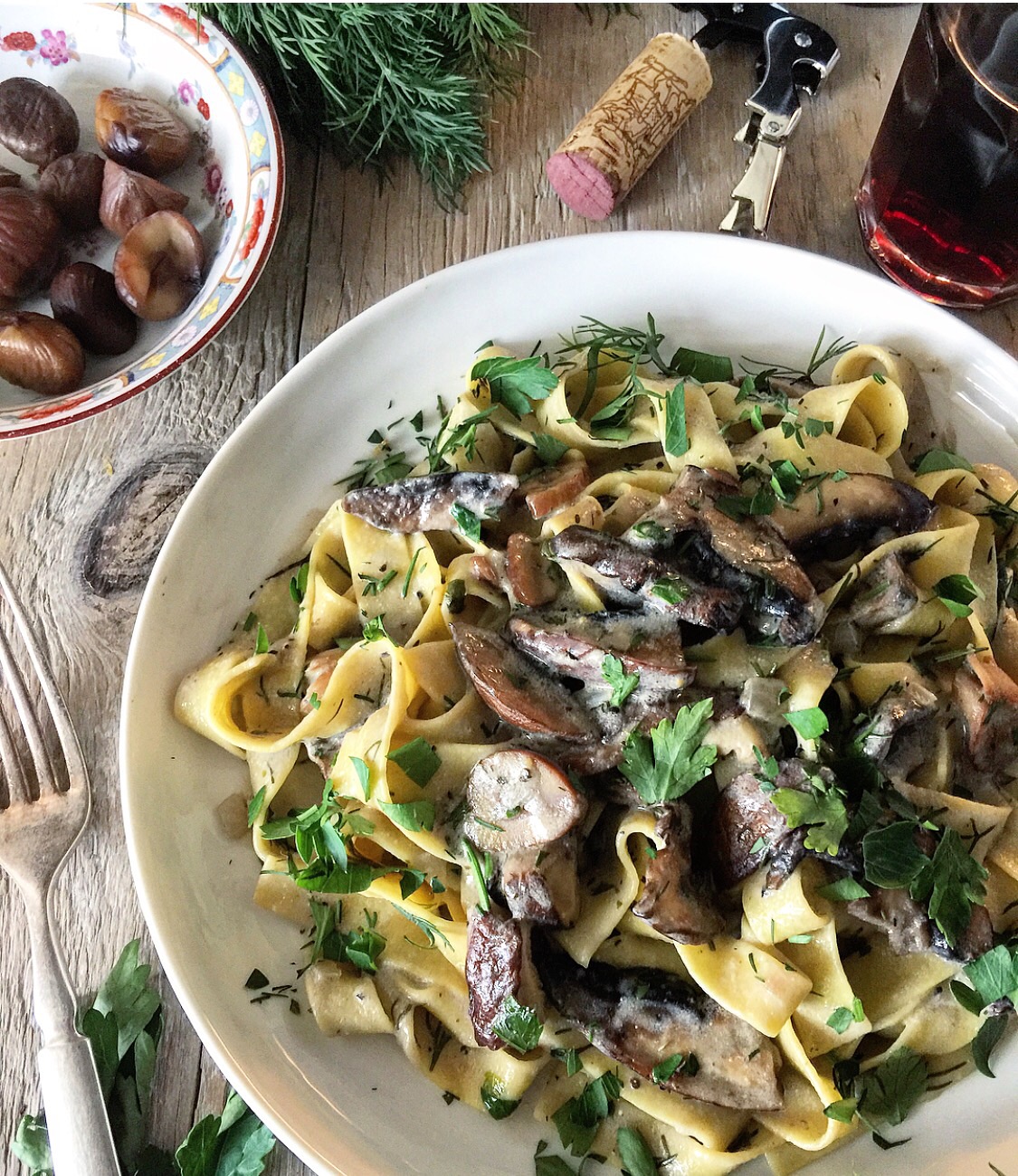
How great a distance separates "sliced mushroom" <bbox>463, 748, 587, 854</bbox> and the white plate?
64 centimetres

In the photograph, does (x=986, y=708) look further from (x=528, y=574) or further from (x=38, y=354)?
(x=38, y=354)

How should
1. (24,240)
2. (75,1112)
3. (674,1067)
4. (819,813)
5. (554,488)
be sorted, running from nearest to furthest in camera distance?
(819,813) → (674,1067) → (75,1112) → (554,488) → (24,240)

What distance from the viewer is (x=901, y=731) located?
2.34m

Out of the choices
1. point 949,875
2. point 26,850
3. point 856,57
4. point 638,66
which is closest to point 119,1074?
point 26,850

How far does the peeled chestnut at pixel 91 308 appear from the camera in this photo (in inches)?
121

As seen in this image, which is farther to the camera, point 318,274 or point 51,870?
point 318,274

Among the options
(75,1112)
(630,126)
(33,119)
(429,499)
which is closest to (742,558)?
(429,499)

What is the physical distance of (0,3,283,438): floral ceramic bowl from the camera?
3.03 metres

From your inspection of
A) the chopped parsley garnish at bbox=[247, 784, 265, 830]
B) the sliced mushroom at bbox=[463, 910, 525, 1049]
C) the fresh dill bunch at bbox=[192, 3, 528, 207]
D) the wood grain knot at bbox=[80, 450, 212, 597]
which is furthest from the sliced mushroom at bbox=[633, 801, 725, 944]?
the fresh dill bunch at bbox=[192, 3, 528, 207]

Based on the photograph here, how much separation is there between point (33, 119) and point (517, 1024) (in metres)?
3.09

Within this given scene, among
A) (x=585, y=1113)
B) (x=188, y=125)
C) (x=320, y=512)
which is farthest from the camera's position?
(x=188, y=125)

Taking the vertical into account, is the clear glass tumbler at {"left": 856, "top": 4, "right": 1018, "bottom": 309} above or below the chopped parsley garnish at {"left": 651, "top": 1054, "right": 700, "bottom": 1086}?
above

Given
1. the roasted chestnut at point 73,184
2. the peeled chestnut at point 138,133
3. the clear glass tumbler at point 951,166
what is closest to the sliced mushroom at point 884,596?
the clear glass tumbler at point 951,166

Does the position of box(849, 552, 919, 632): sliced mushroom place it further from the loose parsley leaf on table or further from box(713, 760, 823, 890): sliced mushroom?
the loose parsley leaf on table
